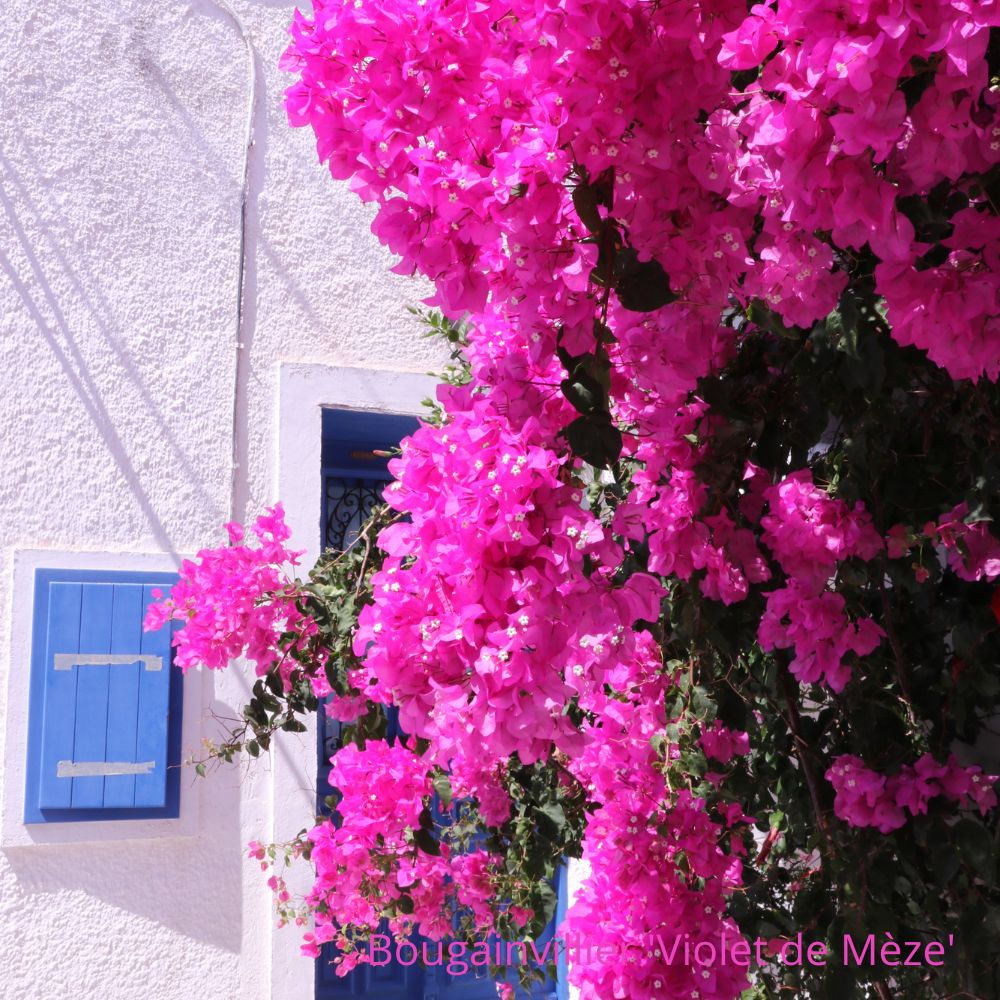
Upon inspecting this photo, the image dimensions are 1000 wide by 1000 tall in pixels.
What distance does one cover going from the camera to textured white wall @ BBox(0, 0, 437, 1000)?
3.70 meters

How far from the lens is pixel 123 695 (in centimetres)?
375

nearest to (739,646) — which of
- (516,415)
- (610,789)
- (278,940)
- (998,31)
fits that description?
(610,789)

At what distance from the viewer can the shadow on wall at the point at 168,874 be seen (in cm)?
362

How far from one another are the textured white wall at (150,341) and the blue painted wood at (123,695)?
0.18 m

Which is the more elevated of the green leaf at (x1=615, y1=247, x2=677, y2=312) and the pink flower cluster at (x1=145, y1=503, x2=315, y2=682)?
the green leaf at (x1=615, y1=247, x2=677, y2=312)

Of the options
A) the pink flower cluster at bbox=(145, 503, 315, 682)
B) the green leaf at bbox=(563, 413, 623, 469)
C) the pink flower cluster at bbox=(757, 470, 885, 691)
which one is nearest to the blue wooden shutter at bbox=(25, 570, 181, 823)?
the pink flower cluster at bbox=(145, 503, 315, 682)

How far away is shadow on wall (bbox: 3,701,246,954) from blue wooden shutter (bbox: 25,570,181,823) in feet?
0.38

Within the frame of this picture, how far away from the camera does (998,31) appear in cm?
120

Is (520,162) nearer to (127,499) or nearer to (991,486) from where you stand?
(991,486)

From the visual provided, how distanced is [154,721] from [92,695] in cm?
22

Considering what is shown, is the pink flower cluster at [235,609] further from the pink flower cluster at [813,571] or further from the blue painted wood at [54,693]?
the pink flower cluster at [813,571]

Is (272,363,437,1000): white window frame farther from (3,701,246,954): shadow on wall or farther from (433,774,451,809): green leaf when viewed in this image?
(433,774,451,809): green leaf

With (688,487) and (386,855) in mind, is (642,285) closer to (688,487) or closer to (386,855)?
(688,487)

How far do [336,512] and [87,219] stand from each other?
1445 mm
